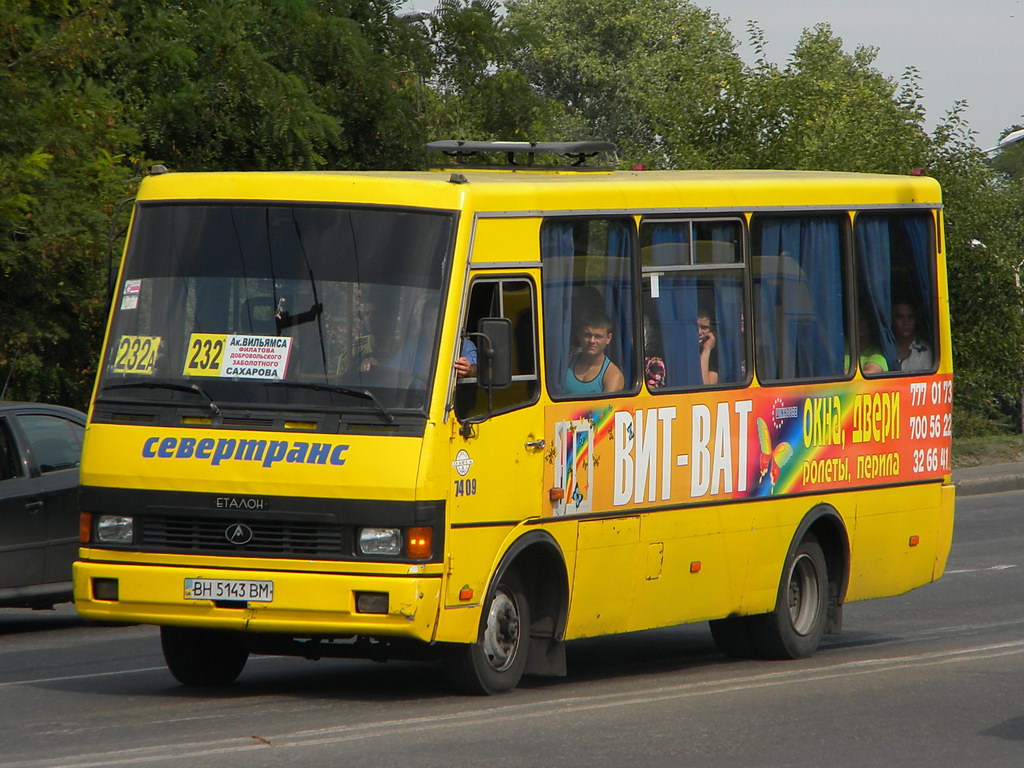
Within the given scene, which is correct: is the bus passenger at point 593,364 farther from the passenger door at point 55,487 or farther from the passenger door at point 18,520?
the passenger door at point 18,520

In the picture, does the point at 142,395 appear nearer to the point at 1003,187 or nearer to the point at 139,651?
the point at 139,651

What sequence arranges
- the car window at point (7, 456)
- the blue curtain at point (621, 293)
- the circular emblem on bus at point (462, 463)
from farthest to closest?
1. the car window at point (7, 456)
2. the blue curtain at point (621, 293)
3. the circular emblem on bus at point (462, 463)

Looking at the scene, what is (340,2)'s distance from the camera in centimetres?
2664

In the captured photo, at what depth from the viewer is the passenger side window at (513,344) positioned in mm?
9391

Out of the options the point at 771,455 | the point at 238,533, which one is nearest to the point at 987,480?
the point at 771,455

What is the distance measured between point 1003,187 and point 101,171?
19.3m

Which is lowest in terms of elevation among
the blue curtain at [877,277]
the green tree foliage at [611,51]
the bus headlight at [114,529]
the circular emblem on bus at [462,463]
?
the bus headlight at [114,529]


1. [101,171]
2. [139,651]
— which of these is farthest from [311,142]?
[139,651]

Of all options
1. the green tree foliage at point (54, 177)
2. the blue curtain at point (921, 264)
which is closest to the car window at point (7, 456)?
the green tree foliage at point (54, 177)

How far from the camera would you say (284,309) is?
9.44m

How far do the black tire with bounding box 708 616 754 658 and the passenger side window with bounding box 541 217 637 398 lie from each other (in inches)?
91.0

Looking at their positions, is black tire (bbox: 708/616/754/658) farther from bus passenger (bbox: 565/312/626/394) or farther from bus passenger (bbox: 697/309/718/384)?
bus passenger (bbox: 565/312/626/394)

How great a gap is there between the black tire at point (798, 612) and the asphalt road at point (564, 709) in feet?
0.56

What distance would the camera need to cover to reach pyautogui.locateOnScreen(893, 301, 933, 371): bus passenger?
511 inches
